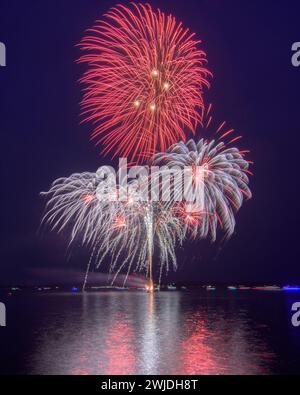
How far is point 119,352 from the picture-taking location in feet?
78.8

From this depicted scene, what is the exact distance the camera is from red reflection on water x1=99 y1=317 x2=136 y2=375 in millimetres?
19953

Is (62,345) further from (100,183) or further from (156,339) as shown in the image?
(100,183)

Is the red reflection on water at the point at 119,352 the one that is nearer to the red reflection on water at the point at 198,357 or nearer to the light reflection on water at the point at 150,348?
the light reflection on water at the point at 150,348

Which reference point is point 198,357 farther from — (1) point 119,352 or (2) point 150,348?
(1) point 119,352

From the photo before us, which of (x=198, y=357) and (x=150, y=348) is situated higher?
(x=198, y=357)

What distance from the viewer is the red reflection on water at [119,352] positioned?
19953mm

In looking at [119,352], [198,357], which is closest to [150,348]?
[119,352]

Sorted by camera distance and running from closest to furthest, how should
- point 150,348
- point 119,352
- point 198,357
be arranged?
point 198,357
point 119,352
point 150,348

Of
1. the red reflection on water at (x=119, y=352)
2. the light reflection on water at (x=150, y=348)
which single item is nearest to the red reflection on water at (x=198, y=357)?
the light reflection on water at (x=150, y=348)

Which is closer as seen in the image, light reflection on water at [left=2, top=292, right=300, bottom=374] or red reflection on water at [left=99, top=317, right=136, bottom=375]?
red reflection on water at [left=99, top=317, right=136, bottom=375]

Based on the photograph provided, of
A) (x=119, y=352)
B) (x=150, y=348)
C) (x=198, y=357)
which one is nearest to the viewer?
(x=198, y=357)

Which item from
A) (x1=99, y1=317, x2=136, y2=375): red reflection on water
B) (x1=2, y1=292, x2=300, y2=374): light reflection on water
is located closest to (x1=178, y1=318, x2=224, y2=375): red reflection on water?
(x1=2, y1=292, x2=300, y2=374): light reflection on water

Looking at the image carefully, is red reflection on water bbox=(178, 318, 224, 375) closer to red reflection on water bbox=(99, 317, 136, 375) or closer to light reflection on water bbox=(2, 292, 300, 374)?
light reflection on water bbox=(2, 292, 300, 374)

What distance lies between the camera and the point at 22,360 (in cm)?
2230
